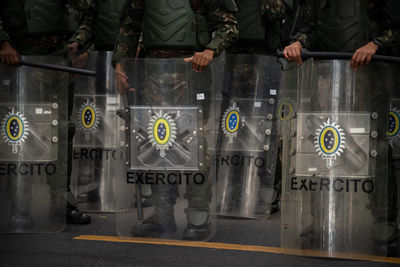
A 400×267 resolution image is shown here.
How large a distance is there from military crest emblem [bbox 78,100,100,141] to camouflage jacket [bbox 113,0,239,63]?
846mm

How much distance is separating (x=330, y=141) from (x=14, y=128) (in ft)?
7.00

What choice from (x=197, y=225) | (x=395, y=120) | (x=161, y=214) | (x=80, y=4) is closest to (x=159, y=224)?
(x=161, y=214)

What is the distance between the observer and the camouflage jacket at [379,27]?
12.6ft

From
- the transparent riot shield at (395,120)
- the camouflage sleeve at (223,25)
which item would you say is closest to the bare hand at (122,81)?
the camouflage sleeve at (223,25)

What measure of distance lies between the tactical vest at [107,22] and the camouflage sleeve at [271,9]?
1202 millimetres

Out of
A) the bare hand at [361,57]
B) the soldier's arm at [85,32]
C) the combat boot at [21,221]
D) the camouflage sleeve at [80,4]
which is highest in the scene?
the camouflage sleeve at [80,4]

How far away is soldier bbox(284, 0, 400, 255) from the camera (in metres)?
3.71

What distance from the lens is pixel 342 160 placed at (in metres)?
3.66

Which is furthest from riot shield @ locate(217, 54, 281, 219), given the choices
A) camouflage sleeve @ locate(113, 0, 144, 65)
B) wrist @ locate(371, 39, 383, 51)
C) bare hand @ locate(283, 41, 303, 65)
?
wrist @ locate(371, 39, 383, 51)

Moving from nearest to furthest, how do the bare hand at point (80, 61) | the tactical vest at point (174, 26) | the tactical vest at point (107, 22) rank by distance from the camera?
the tactical vest at point (174, 26) → the bare hand at point (80, 61) → the tactical vest at point (107, 22)

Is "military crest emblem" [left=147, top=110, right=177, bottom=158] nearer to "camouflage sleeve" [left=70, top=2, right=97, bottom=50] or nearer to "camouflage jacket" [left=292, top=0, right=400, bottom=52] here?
"camouflage jacket" [left=292, top=0, right=400, bottom=52]

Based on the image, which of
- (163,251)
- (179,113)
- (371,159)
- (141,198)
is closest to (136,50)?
(179,113)

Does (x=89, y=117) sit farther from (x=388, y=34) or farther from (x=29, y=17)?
(x=388, y=34)

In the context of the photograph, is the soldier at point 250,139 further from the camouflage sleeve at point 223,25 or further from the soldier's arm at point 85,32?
the soldier's arm at point 85,32
